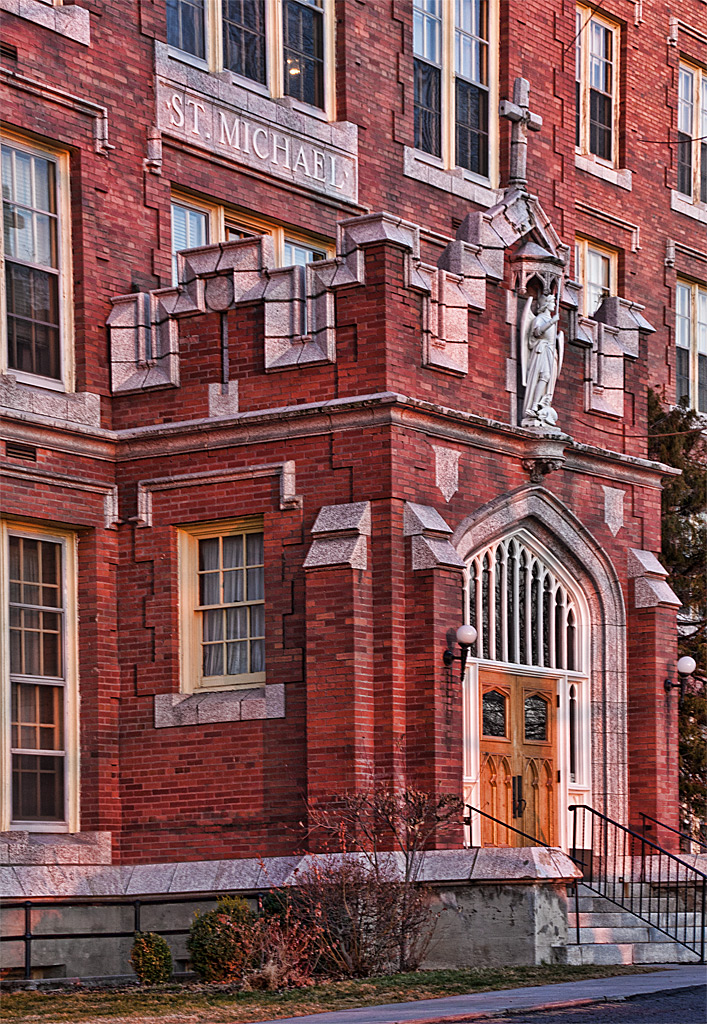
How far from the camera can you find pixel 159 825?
18234 mm

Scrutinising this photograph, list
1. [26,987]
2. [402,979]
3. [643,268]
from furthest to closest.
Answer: [643,268] < [26,987] < [402,979]

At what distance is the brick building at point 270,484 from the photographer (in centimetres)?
1752

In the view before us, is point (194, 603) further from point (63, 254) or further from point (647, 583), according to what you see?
point (647, 583)

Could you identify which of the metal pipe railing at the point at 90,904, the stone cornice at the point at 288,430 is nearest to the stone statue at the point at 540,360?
the stone cornice at the point at 288,430

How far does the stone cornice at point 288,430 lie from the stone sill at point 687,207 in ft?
36.8

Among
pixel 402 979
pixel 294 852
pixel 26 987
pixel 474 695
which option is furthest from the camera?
pixel 474 695

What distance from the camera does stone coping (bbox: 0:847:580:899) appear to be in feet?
53.6

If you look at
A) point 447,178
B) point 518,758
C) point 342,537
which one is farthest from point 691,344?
point 342,537

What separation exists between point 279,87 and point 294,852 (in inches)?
372

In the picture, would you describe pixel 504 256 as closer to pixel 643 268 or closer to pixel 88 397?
pixel 88 397

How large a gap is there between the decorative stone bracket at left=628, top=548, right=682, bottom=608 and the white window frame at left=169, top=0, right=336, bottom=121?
667 centimetres

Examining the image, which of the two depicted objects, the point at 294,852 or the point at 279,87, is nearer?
the point at 294,852

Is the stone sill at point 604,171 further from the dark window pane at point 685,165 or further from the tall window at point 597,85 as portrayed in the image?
the dark window pane at point 685,165

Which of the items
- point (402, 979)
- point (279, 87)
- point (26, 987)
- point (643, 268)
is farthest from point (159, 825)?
point (643, 268)
